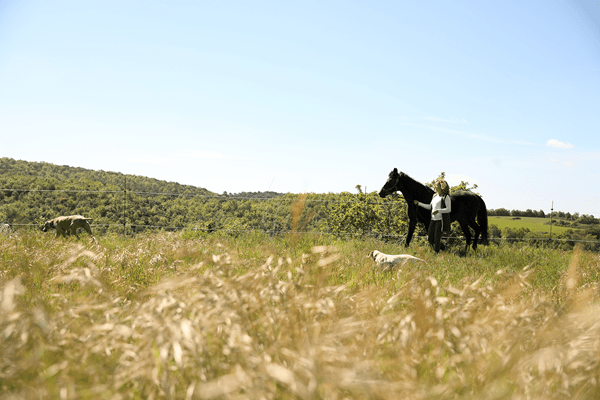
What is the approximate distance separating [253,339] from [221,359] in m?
0.18

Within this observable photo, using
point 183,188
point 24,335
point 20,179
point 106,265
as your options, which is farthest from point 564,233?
point 20,179

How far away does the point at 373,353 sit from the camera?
190 cm

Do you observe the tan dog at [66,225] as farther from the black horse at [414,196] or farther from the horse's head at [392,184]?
the black horse at [414,196]

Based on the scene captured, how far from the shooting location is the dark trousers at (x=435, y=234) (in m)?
7.68

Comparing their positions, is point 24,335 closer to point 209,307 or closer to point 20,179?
point 209,307

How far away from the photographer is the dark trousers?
768cm

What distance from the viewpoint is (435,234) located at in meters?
7.76

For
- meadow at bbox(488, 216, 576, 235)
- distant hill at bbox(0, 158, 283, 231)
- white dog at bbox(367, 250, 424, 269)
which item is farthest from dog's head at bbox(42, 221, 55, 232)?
meadow at bbox(488, 216, 576, 235)

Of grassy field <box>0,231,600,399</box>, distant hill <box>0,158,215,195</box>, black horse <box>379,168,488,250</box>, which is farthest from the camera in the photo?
distant hill <box>0,158,215,195</box>

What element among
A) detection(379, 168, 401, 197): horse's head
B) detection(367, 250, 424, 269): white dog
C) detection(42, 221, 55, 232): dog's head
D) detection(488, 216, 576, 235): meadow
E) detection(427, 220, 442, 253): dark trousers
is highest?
detection(379, 168, 401, 197): horse's head

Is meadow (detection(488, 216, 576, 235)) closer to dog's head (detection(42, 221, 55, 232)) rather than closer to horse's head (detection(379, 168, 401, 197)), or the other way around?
horse's head (detection(379, 168, 401, 197))

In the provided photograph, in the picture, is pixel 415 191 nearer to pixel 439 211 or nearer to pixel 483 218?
pixel 439 211

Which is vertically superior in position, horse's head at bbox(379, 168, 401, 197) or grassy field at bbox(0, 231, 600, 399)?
horse's head at bbox(379, 168, 401, 197)

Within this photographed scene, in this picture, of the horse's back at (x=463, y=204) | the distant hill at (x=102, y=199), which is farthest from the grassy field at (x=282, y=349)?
the horse's back at (x=463, y=204)
